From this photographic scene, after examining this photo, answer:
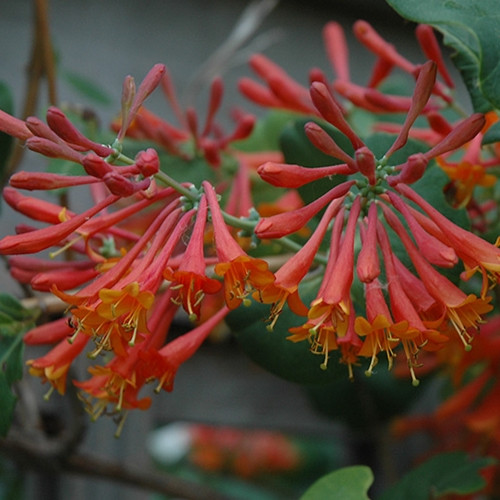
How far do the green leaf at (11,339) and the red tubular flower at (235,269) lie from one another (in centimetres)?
25

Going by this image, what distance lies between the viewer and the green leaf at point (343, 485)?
0.63 metres

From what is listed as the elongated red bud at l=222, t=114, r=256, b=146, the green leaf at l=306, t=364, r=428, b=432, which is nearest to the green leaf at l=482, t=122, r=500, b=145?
the elongated red bud at l=222, t=114, r=256, b=146

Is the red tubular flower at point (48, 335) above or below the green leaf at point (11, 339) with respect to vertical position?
above

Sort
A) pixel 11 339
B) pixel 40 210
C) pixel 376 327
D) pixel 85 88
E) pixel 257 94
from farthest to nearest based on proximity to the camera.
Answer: pixel 85 88, pixel 257 94, pixel 11 339, pixel 40 210, pixel 376 327

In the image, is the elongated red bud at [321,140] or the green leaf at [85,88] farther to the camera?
the green leaf at [85,88]

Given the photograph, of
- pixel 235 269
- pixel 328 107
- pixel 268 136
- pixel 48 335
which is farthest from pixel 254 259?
pixel 268 136

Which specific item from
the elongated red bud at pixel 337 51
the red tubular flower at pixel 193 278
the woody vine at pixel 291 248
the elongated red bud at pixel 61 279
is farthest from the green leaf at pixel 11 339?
the elongated red bud at pixel 337 51

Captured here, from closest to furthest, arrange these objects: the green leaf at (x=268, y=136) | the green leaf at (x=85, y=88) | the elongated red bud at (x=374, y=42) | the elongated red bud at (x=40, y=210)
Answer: the elongated red bud at (x=40, y=210) < the elongated red bud at (x=374, y=42) < the green leaf at (x=85, y=88) < the green leaf at (x=268, y=136)

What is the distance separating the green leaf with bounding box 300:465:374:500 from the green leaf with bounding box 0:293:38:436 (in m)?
0.28

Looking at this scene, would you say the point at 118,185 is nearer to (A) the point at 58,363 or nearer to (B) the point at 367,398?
(A) the point at 58,363

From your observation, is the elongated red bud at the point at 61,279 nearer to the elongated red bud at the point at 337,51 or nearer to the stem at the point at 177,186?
the stem at the point at 177,186

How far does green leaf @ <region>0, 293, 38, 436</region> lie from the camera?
729 millimetres

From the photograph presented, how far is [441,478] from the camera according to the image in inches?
33.6

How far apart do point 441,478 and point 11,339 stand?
1.54ft
